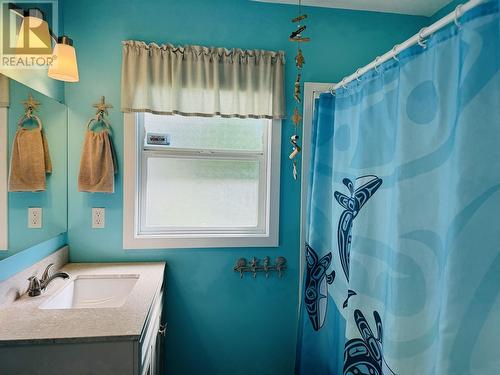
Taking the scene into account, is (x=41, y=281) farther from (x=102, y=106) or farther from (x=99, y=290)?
(x=102, y=106)

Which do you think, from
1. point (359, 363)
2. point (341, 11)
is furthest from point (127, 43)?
point (359, 363)

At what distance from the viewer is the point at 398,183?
1.05 m

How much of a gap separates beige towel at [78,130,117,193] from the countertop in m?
0.57

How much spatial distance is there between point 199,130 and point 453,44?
4.66ft

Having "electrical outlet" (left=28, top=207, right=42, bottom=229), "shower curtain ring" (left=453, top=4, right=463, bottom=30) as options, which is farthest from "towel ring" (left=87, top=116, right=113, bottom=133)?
"shower curtain ring" (left=453, top=4, right=463, bottom=30)

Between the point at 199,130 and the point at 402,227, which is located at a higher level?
the point at 199,130

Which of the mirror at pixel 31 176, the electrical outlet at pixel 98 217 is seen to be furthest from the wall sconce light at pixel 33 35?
the electrical outlet at pixel 98 217

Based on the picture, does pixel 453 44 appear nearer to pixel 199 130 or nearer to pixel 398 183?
pixel 398 183

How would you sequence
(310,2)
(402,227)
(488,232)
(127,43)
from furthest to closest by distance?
(310,2) < (127,43) < (402,227) < (488,232)

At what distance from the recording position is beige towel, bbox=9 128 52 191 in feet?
4.31

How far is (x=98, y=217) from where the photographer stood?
5.85 ft

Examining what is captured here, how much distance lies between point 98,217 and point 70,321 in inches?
31.0

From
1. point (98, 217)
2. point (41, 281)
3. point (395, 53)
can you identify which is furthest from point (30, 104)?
point (395, 53)

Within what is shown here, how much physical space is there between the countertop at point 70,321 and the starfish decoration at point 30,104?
890 mm
